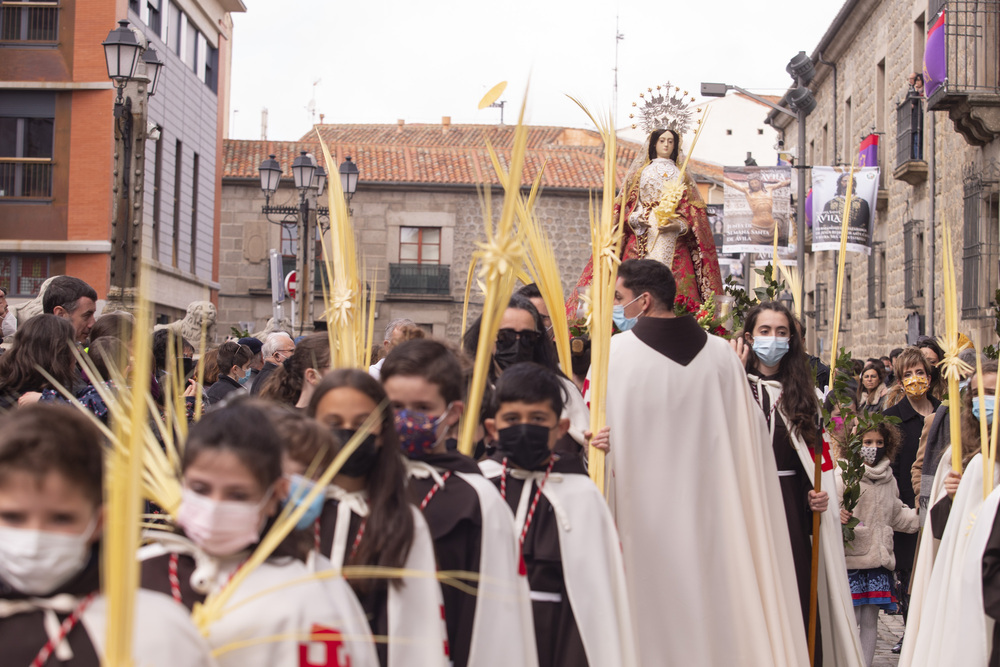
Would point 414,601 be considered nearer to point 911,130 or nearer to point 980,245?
point 980,245

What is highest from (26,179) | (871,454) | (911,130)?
(911,130)

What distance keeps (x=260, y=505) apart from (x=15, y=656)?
0.55 metres

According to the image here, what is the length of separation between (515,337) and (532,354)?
4.0 inches

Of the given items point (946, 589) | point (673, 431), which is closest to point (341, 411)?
point (673, 431)

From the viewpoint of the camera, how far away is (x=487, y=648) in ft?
11.4

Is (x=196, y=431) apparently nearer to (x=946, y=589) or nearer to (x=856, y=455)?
(x=946, y=589)

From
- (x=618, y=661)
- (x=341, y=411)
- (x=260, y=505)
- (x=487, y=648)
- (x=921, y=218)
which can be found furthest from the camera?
(x=921, y=218)

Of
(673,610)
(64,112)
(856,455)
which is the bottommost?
(673,610)

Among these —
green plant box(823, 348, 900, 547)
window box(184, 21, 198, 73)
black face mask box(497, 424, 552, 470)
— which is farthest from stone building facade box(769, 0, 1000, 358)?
window box(184, 21, 198, 73)

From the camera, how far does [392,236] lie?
38062 mm

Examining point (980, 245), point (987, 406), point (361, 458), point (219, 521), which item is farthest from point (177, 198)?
point (219, 521)

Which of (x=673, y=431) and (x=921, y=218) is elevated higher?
(x=921, y=218)

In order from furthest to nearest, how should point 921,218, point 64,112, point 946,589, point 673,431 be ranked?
point 64,112 → point 921,218 → point 673,431 → point 946,589

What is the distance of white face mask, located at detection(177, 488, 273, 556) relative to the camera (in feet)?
8.23
